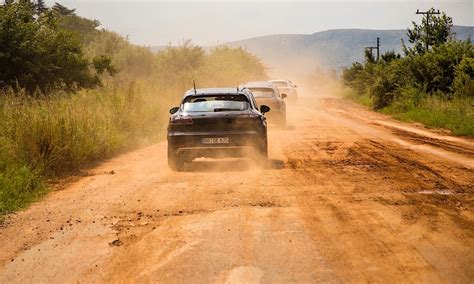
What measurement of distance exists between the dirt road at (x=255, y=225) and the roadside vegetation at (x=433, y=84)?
32.6 feet

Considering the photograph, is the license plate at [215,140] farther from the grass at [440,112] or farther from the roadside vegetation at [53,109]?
the grass at [440,112]

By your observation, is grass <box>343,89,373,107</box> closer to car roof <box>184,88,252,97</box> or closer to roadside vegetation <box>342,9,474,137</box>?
roadside vegetation <box>342,9,474,137</box>

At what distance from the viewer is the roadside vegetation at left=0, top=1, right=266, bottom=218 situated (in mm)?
10344

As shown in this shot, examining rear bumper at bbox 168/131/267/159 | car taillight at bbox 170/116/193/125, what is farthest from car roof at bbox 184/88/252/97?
rear bumper at bbox 168/131/267/159

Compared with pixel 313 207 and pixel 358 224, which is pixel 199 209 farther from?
pixel 358 224

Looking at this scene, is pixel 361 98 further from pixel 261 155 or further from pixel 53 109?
pixel 53 109

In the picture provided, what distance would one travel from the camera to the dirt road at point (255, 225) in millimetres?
5191

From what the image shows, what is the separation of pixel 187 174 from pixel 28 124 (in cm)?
306

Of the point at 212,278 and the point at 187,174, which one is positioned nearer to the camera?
the point at 212,278

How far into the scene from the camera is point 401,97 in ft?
98.4

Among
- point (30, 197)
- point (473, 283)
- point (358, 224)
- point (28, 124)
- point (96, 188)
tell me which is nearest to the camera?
point (473, 283)

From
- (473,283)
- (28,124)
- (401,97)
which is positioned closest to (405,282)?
(473,283)

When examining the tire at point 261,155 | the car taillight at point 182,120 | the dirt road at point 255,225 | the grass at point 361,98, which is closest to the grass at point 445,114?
the dirt road at point 255,225

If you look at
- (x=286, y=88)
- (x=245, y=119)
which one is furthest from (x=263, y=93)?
(x=286, y=88)
